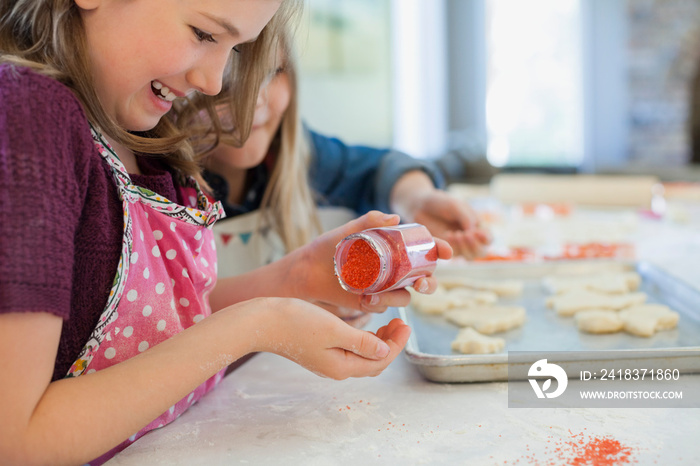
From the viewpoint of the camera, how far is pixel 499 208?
93.0 inches

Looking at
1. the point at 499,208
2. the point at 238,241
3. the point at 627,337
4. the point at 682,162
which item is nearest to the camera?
the point at 627,337

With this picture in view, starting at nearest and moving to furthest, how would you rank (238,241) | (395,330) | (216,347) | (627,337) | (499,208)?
(216,347) < (395,330) < (627,337) < (238,241) < (499,208)

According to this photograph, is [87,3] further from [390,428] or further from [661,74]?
[661,74]

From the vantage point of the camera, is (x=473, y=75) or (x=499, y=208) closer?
(x=499, y=208)

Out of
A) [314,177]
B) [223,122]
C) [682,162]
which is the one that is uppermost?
[223,122]

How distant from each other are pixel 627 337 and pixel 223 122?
70 cm

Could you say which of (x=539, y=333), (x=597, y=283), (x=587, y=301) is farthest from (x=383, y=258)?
(x=597, y=283)

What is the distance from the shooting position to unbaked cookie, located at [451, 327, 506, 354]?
0.87m

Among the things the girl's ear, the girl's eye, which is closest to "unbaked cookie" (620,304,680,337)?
the girl's eye

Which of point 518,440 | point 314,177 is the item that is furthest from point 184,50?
point 314,177

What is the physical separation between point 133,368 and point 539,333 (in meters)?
0.62

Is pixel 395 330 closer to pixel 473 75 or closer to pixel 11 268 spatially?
pixel 11 268

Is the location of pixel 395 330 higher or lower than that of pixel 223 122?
lower

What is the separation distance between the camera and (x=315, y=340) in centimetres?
67
